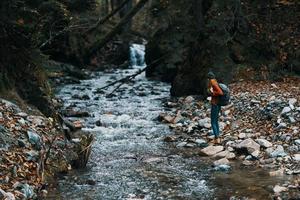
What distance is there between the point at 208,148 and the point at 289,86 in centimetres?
601

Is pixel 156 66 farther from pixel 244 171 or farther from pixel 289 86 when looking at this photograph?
pixel 244 171

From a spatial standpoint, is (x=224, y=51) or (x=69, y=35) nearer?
(x=224, y=51)

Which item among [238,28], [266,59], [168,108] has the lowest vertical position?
[168,108]

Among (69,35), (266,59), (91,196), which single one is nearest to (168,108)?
(266,59)

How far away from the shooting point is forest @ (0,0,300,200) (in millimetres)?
9148

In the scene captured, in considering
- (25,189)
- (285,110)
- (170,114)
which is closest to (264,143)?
(285,110)

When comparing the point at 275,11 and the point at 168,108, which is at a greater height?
the point at 275,11

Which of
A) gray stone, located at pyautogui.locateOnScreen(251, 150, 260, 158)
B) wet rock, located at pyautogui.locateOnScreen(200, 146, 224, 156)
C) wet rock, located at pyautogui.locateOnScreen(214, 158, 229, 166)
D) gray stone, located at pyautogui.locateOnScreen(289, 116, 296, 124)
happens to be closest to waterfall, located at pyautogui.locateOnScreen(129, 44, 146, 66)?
gray stone, located at pyautogui.locateOnScreen(289, 116, 296, 124)

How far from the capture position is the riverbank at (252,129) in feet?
34.7

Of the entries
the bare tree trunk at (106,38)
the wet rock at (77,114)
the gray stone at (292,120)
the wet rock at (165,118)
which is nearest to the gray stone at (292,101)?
the gray stone at (292,120)

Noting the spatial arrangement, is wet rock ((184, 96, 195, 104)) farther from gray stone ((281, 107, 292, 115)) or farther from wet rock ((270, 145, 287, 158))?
wet rock ((270, 145, 287, 158))

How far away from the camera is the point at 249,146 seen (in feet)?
37.8

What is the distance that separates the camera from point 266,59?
20.1 meters

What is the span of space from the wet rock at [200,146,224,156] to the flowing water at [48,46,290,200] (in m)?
0.23
